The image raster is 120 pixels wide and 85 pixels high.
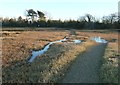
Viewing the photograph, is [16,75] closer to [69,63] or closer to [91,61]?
[69,63]

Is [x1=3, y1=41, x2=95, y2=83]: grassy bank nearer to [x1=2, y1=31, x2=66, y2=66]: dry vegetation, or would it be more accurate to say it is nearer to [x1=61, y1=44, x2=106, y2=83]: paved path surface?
[x1=61, y1=44, x2=106, y2=83]: paved path surface

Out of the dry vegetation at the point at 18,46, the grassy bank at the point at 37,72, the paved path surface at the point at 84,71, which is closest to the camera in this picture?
the grassy bank at the point at 37,72

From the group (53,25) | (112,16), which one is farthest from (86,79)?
(112,16)

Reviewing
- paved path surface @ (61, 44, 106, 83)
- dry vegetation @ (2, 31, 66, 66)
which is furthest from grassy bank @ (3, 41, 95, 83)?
dry vegetation @ (2, 31, 66, 66)

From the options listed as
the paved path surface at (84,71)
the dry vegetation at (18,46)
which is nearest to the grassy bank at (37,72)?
the paved path surface at (84,71)

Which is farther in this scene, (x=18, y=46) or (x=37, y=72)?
(x=18, y=46)

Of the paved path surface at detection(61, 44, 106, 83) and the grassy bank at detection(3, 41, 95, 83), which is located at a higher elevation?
the grassy bank at detection(3, 41, 95, 83)

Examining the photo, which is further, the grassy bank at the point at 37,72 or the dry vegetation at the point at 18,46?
the dry vegetation at the point at 18,46

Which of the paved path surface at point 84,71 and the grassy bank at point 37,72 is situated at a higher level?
the grassy bank at point 37,72

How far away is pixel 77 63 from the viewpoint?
13.6 metres

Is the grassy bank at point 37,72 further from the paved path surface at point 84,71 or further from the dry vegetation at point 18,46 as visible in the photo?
the dry vegetation at point 18,46

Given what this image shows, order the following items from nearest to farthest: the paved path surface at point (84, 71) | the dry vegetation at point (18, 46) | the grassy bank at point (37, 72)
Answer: the grassy bank at point (37, 72) < the paved path surface at point (84, 71) < the dry vegetation at point (18, 46)

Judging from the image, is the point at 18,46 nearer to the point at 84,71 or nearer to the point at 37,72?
the point at 84,71

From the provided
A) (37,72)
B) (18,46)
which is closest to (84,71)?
(37,72)
